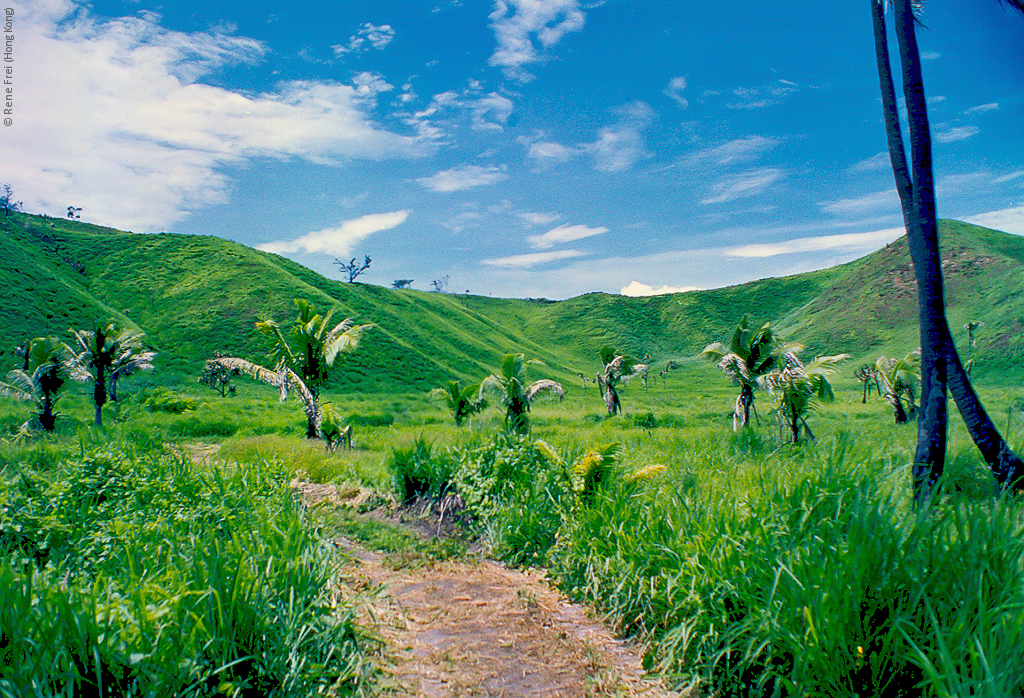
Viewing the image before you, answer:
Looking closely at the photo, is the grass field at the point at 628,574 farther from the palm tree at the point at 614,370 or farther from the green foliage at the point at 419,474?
the palm tree at the point at 614,370

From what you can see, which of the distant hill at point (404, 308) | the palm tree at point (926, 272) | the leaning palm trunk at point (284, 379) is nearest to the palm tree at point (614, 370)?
the leaning palm trunk at point (284, 379)

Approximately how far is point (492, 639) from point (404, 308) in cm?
8009

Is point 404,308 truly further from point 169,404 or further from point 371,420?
point 371,420

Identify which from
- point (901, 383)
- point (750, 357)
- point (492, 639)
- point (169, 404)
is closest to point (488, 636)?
point (492, 639)

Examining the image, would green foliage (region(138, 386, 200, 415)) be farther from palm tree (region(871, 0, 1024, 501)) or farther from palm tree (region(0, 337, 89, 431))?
palm tree (region(871, 0, 1024, 501))

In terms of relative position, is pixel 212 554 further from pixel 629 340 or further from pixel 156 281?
pixel 629 340

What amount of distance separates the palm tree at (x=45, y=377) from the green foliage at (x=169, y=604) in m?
18.4

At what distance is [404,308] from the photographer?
8294cm

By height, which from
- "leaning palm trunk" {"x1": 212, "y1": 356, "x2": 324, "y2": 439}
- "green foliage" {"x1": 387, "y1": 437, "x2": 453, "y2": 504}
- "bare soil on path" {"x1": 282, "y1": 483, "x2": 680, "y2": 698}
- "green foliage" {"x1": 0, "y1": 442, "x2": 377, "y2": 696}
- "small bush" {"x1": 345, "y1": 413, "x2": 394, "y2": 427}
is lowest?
"small bush" {"x1": 345, "y1": 413, "x2": 394, "y2": 427}

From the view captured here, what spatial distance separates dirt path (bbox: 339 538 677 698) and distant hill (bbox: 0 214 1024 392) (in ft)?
145

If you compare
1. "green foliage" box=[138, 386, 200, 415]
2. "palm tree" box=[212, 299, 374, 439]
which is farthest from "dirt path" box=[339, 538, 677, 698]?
"green foliage" box=[138, 386, 200, 415]

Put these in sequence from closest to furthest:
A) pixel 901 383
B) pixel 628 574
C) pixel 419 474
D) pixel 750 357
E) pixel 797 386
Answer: pixel 628 574
pixel 419 474
pixel 797 386
pixel 750 357
pixel 901 383

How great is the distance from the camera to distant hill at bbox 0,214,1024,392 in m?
51.4

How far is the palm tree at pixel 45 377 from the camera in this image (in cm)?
2042
